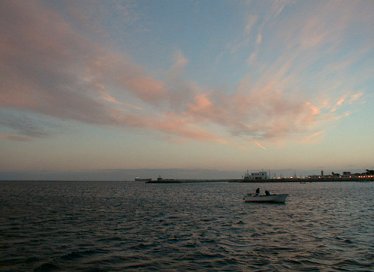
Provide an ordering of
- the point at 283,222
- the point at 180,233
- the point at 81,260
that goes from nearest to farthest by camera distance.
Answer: the point at 81,260, the point at 180,233, the point at 283,222

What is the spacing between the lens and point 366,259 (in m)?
19.3

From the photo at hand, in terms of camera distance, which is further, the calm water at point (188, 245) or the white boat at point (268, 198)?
the white boat at point (268, 198)

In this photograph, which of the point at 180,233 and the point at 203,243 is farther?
the point at 180,233

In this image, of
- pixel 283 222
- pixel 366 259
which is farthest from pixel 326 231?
pixel 366 259

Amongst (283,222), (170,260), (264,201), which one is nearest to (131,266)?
(170,260)

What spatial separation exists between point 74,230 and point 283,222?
73.1 ft

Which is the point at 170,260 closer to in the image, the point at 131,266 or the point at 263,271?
the point at 131,266

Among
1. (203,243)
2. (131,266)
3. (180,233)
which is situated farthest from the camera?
(180,233)

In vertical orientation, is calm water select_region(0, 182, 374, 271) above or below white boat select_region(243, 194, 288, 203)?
below

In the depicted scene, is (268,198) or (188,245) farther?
(268,198)

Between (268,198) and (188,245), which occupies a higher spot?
(268,198)

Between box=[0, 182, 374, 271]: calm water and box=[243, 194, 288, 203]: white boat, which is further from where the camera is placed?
box=[243, 194, 288, 203]: white boat

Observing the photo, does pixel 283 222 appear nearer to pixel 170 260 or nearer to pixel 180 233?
pixel 180 233

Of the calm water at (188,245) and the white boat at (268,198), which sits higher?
the white boat at (268,198)
